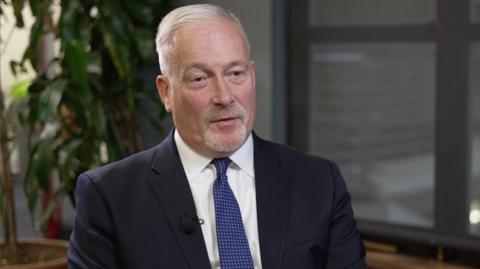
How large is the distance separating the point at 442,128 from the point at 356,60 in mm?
430

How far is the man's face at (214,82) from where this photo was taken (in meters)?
1.37

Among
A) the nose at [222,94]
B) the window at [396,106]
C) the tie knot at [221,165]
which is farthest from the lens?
the window at [396,106]

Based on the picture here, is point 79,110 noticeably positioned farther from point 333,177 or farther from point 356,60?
point 333,177

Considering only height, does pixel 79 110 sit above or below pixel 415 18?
below

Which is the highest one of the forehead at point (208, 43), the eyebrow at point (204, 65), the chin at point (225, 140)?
the forehead at point (208, 43)

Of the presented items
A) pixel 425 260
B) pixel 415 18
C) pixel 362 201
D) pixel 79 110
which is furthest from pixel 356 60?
pixel 79 110

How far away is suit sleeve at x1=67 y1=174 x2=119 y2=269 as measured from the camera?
1437mm

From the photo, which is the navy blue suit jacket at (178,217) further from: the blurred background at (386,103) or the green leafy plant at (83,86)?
the green leafy plant at (83,86)

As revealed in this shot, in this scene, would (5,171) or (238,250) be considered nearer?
(238,250)

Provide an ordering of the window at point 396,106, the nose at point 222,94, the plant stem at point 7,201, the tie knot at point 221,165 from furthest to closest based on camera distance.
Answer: the plant stem at point 7,201
the window at point 396,106
the tie knot at point 221,165
the nose at point 222,94

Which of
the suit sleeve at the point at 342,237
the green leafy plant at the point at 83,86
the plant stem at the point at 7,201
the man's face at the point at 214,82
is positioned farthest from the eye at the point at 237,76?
the plant stem at the point at 7,201

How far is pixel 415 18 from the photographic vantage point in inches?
103

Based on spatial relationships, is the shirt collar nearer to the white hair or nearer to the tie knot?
the tie knot

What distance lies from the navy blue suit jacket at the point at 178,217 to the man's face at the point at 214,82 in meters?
0.14
